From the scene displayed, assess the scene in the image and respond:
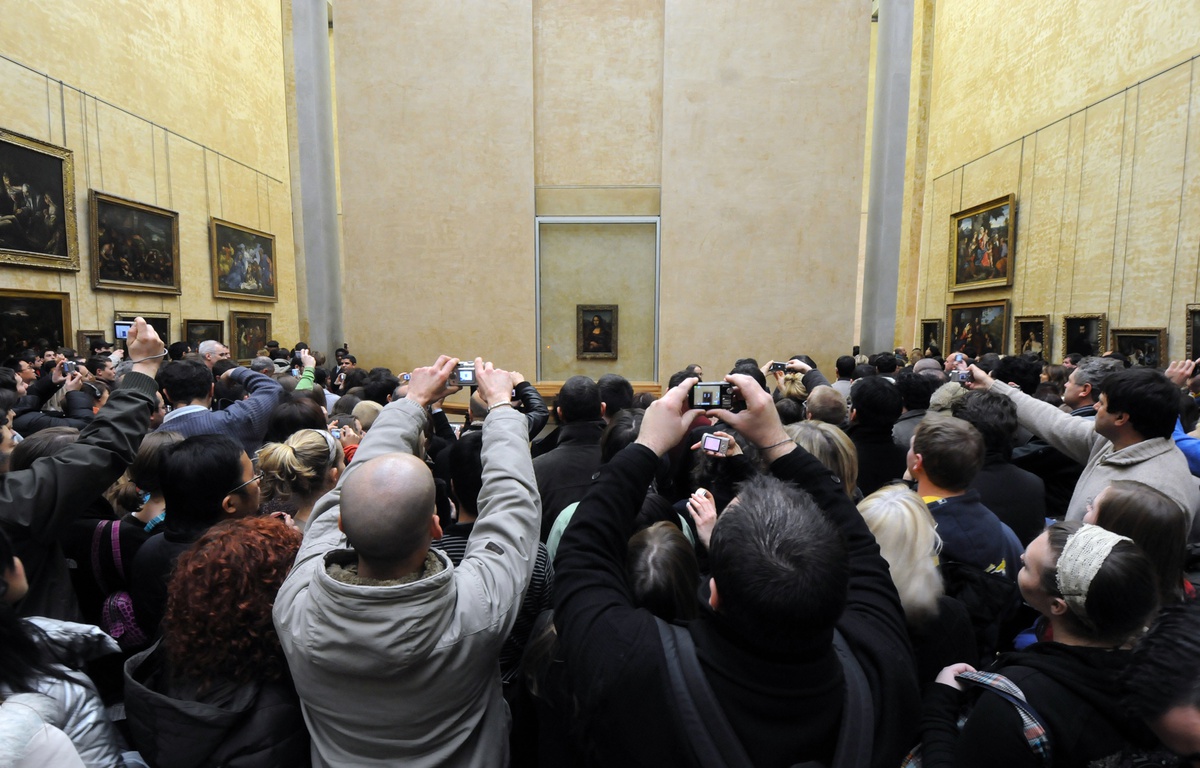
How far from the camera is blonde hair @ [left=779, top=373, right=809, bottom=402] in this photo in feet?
18.0

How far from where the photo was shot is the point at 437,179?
481 inches

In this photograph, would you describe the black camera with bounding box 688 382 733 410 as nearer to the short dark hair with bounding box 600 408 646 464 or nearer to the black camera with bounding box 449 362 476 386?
the short dark hair with bounding box 600 408 646 464

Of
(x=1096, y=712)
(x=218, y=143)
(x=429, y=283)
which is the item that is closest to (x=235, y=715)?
(x=1096, y=712)

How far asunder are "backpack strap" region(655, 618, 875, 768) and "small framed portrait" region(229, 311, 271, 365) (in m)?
16.4

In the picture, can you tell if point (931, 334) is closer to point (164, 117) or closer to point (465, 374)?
point (465, 374)

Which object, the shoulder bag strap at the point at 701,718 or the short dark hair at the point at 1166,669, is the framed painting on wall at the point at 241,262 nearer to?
the shoulder bag strap at the point at 701,718

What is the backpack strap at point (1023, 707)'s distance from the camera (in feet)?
4.37

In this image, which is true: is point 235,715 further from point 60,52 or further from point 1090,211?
point 1090,211

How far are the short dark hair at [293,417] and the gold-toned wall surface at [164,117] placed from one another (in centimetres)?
946

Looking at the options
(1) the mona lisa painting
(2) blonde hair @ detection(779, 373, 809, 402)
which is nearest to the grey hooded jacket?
(2) blonde hair @ detection(779, 373, 809, 402)

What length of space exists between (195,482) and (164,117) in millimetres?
15203

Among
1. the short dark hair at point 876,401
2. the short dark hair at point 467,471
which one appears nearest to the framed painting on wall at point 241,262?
the short dark hair at point 467,471

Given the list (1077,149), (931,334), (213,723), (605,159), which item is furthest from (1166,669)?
(931,334)

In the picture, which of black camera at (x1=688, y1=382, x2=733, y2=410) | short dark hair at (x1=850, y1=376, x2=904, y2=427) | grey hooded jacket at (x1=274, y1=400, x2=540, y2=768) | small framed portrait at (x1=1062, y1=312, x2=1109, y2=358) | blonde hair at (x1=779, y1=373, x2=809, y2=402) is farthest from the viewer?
small framed portrait at (x1=1062, y1=312, x2=1109, y2=358)
